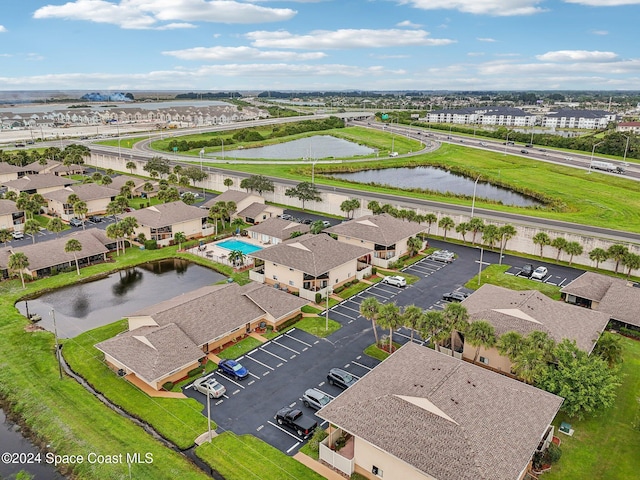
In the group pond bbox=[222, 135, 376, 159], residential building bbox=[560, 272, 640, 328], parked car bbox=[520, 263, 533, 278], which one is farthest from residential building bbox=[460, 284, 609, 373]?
pond bbox=[222, 135, 376, 159]

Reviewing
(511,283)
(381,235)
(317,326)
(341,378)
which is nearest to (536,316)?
(511,283)

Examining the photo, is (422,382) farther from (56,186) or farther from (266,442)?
(56,186)

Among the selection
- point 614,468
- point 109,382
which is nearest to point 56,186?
point 109,382

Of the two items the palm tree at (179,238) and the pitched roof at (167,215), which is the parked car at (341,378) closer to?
the palm tree at (179,238)

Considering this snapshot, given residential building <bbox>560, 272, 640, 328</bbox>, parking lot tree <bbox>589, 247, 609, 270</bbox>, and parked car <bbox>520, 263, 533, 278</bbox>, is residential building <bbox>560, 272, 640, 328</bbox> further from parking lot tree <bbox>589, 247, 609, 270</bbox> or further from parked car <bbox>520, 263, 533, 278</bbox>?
parked car <bbox>520, 263, 533, 278</bbox>

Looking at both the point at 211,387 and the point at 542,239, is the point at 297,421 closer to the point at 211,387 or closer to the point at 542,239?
the point at 211,387

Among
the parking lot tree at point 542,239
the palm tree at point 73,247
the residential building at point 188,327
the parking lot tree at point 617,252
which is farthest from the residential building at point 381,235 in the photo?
the palm tree at point 73,247
